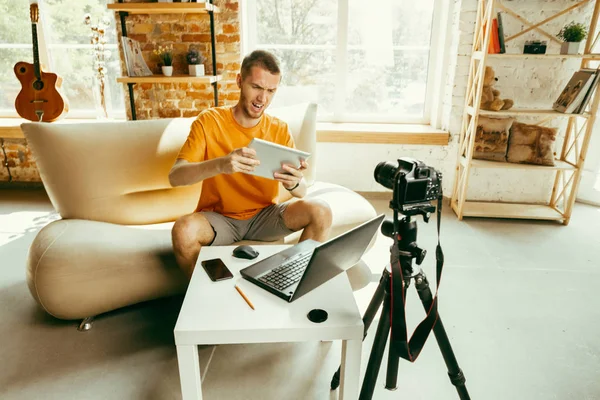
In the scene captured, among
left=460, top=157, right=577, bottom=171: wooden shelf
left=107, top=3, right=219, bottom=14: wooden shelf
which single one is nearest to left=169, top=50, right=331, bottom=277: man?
left=107, top=3, right=219, bottom=14: wooden shelf

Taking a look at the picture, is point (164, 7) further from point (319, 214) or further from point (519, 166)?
point (519, 166)

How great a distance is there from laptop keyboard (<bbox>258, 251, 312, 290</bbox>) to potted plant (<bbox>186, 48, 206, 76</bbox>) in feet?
7.09

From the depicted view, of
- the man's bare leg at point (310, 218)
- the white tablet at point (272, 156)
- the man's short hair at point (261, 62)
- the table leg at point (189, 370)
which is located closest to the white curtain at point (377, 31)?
the man's short hair at point (261, 62)

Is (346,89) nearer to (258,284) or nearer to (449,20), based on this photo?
(449,20)

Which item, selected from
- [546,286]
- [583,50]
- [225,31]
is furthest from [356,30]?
[546,286]

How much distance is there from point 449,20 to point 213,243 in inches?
104

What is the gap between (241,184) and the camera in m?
1.83

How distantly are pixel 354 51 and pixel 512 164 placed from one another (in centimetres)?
155

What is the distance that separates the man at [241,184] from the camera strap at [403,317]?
626mm

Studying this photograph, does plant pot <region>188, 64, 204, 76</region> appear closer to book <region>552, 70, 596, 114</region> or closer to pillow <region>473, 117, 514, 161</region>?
A: pillow <region>473, 117, 514, 161</region>

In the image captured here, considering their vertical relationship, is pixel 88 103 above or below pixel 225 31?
below

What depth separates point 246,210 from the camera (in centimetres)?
183

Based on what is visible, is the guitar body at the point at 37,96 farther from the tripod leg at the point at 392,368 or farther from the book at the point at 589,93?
the book at the point at 589,93

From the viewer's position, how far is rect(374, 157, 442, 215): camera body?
1053mm
